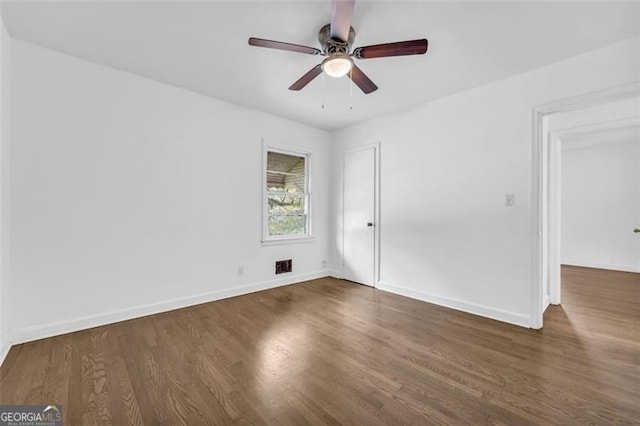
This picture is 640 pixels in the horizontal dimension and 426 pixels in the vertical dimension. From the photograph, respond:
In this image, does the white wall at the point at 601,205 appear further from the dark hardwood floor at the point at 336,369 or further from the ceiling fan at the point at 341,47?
the ceiling fan at the point at 341,47

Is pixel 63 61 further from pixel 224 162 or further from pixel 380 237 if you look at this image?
pixel 380 237

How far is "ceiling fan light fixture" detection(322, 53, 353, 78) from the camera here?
6.48ft

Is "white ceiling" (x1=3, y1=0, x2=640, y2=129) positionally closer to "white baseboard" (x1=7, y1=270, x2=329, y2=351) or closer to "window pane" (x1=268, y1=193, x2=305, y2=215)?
"window pane" (x1=268, y1=193, x2=305, y2=215)

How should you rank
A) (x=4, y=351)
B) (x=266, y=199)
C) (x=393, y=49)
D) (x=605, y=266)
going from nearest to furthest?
(x=393, y=49), (x=4, y=351), (x=266, y=199), (x=605, y=266)

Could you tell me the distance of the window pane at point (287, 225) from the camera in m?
4.18

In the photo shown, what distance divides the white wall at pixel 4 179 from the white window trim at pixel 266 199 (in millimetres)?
2436

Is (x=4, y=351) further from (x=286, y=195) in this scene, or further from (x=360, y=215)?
(x=360, y=215)

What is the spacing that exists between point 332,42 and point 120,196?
101 inches

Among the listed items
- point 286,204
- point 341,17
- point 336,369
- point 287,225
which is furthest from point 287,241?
point 341,17

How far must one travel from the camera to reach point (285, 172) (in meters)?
4.37

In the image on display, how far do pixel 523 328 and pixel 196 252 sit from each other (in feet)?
12.0

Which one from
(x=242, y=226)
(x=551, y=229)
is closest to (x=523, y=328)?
(x=551, y=229)

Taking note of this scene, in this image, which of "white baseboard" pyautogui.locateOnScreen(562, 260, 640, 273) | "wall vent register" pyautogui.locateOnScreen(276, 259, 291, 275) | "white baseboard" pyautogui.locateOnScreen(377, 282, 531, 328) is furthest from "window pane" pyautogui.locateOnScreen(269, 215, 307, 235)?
"white baseboard" pyautogui.locateOnScreen(562, 260, 640, 273)

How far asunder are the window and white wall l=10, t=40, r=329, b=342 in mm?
264
